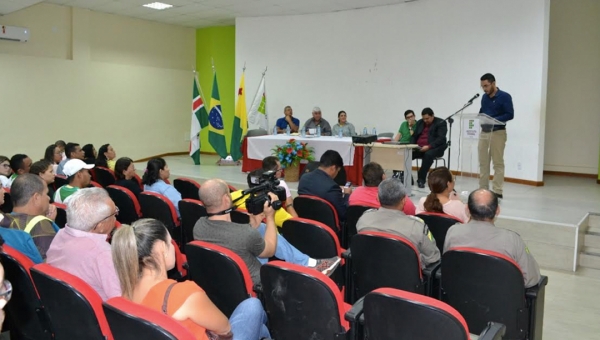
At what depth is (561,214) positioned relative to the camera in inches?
212

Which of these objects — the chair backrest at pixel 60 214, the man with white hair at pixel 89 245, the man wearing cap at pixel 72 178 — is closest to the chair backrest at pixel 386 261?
the man with white hair at pixel 89 245

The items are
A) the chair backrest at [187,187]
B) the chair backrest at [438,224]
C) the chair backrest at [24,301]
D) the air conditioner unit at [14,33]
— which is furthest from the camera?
the air conditioner unit at [14,33]

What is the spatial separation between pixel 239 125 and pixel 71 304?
870 centimetres

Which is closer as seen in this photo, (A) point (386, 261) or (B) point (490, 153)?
(A) point (386, 261)

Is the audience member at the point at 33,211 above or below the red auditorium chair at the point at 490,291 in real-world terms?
above

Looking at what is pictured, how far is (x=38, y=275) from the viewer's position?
1.94 m

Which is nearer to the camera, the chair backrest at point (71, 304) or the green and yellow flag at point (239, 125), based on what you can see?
the chair backrest at point (71, 304)

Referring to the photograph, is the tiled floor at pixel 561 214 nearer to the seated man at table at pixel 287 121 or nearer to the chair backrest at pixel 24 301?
the seated man at table at pixel 287 121

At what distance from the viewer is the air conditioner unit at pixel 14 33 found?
8.89 metres

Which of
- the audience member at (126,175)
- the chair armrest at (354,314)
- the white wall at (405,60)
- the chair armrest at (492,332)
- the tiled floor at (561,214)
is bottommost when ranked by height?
the tiled floor at (561,214)

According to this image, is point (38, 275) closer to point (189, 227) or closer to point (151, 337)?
point (151, 337)

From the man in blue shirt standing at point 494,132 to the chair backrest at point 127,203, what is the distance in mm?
3937

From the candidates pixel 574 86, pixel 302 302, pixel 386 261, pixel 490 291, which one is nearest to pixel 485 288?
pixel 490 291

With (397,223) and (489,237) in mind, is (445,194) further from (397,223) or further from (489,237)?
(489,237)
